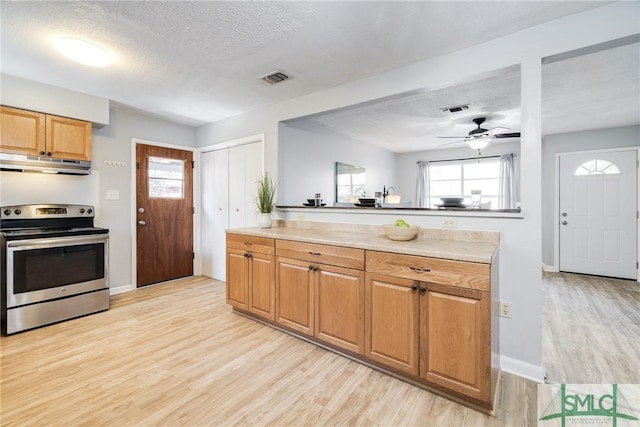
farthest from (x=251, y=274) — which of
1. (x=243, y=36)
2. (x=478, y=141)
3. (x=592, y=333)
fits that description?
(x=478, y=141)

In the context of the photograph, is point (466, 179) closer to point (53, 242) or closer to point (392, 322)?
point (392, 322)

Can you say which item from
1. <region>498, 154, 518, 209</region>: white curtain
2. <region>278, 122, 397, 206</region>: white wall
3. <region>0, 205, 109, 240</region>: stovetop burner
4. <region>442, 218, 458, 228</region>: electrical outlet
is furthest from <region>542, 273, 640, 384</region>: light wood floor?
<region>0, 205, 109, 240</region>: stovetop burner

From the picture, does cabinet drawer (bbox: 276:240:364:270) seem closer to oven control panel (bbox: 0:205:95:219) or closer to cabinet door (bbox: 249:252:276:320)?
cabinet door (bbox: 249:252:276:320)

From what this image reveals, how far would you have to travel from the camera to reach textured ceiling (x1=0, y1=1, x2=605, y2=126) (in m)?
1.83

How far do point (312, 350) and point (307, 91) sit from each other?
8.50ft

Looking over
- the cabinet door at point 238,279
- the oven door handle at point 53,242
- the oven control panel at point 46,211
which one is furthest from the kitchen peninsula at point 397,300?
the oven control panel at point 46,211

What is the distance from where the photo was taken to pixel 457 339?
169cm

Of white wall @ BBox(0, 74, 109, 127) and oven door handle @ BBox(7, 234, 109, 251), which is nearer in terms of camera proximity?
oven door handle @ BBox(7, 234, 109, 251)

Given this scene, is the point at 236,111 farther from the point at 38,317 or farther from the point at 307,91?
the point at 38,317

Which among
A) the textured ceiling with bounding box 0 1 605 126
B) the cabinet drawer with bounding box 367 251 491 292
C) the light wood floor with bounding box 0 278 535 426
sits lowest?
the light wood floor with bounding box 0 278 535 426

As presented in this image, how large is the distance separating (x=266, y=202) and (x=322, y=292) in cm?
145

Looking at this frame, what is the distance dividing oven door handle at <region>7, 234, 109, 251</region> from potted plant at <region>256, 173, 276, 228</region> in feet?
5.59

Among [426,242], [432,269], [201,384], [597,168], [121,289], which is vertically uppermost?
[597,168]

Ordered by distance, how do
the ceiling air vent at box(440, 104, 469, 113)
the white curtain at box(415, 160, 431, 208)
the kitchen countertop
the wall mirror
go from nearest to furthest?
1. the kitchen countertop
2. the ceiling air vent at box(440, 104, 469, 113)
3. the wall mirror
4. the white curtain at box(415, 160, 431, 208)
